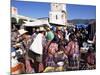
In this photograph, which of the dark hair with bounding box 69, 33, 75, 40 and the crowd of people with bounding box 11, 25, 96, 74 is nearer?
the crowd of people with bounding box 11, 25, 96, 74

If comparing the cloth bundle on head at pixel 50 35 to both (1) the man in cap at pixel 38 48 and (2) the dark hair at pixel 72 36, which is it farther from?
(2) the dark hair at pixel 72 36

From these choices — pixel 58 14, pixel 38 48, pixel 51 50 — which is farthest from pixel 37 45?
pixel 58 14

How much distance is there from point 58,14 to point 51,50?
1.13ft

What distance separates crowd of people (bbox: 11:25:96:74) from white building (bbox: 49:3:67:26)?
6 centimetres

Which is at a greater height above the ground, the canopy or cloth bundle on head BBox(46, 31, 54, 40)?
the canopy

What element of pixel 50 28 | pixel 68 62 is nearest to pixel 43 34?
pixel 50 28

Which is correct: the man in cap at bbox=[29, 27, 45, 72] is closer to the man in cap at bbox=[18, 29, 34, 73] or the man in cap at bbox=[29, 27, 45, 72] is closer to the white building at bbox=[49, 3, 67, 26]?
the man in cap at bbox=[18, 29, 34, 73]

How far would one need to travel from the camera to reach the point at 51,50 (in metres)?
1.99

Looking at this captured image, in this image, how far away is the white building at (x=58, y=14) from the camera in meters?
2.00

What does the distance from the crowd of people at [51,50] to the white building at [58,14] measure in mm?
58

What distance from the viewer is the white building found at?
6.56ft

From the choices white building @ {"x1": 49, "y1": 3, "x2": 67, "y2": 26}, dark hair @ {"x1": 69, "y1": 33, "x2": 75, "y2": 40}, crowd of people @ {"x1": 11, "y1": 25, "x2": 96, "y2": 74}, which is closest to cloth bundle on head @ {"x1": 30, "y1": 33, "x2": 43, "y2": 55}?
crowd of people @ {"x1": 11, "y1": 25, "x2": 96, "y2": 74}

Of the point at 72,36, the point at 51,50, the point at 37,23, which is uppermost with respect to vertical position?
the point at 37,23

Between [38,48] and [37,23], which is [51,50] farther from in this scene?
[37,23]
